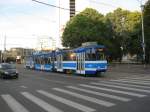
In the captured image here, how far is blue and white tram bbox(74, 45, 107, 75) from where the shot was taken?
33.9 metres

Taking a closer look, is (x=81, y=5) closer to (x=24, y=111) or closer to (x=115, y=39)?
(x=115, y=39)

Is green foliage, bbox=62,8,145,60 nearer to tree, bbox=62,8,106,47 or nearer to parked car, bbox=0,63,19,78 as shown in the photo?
tree, bbox=62,8,106,47

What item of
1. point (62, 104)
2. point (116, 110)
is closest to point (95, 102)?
point (62, 104)

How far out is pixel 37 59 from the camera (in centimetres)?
5900

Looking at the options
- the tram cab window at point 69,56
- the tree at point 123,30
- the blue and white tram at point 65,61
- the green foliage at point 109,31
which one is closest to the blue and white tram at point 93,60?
the blue and white tram at point 65,61

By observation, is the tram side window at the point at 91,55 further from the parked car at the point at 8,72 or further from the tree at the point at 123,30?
the tree at the point at 123,30

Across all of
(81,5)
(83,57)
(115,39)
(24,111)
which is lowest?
(24,111)

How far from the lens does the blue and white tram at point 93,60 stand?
111 ft

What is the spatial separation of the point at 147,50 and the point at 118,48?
12.9 metres

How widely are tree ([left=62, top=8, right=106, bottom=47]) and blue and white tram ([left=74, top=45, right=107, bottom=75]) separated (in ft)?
115

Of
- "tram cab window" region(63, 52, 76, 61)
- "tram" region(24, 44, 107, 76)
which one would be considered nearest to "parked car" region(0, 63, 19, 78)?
"tram" region(24, 44, 107, 76)

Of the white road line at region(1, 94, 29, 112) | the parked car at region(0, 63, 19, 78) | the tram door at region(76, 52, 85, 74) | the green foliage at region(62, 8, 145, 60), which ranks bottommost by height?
the white road line at region(1, 94, 29, 112)

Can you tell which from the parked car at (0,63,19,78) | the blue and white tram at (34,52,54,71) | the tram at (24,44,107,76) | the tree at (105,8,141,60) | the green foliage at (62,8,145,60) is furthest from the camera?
the tree at (105,8,141,60)

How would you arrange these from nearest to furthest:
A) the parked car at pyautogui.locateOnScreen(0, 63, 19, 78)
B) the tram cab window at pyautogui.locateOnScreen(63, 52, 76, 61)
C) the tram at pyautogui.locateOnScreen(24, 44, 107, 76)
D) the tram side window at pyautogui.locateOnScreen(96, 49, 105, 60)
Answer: the parked car at pyautogui.locateOnScreen(0, 63, 19, 78) < the tram at pyautogui.locateOnScreen(24, 44, 107, 76) < the tram side window at pyautogui.locateOnScreen(96, 49, 105, 60) < the tram cab window at pyautogui.locateOnScreen(63, 52, 76, 61)
